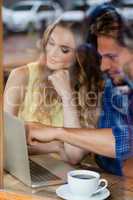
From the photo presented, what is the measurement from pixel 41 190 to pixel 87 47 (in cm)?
43

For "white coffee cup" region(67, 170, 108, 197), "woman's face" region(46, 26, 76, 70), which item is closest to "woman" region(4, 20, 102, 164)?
"woman's face" region(46, 26, 76, 70)

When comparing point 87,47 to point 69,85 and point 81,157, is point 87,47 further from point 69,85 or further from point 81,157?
point 81,157

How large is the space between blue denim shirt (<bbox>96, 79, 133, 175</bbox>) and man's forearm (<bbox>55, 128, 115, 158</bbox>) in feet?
0.05

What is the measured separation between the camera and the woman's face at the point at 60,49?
132cm

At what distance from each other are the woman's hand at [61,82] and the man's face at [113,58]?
12cm

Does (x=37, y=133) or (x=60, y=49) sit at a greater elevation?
(x=60, y=49)

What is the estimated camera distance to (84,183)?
45.8 inches

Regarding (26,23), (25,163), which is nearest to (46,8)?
(26,23)

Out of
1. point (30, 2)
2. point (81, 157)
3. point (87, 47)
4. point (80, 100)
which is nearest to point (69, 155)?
point (81, 157)

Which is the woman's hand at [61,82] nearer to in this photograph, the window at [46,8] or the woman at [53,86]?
the woman at [53,86]

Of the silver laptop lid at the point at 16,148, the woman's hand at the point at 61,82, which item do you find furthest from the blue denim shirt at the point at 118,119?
the silver laptop lid at the point at 16,148

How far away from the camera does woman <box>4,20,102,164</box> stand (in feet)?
4.33

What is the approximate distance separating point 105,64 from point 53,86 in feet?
0.58

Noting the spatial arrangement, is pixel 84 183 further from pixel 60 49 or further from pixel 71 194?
pixel 60 49
